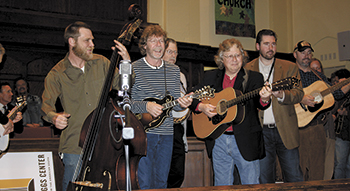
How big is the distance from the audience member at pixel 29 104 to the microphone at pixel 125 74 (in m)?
4.56

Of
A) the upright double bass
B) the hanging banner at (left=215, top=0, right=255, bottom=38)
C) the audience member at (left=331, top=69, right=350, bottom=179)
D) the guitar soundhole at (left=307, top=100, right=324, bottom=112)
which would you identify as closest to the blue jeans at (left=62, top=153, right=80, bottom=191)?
the upright double bass

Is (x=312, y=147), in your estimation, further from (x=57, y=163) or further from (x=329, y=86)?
(x=57, y=163)

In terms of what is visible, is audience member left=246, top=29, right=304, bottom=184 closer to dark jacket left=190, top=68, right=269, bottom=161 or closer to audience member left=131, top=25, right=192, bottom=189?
dark jacket left=190, top=68, right=269, bottom=161

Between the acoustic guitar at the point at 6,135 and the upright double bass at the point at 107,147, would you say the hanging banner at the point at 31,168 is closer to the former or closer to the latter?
the acoustic guitar at the point at 6,135

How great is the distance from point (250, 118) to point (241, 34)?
578cm

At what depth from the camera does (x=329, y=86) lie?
427 cm

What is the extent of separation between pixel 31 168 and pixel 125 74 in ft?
7.91

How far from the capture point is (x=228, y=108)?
3.06 meters

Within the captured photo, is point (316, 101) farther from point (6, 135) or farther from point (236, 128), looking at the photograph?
point (6, 135)

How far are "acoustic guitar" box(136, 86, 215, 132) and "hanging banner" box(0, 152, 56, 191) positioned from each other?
53.8 inches

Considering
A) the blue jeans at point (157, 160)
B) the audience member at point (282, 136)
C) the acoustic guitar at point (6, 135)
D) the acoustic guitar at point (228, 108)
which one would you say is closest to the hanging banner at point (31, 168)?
the acoustic guitar at point (6, 135)

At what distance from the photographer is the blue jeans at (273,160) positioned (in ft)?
10.5

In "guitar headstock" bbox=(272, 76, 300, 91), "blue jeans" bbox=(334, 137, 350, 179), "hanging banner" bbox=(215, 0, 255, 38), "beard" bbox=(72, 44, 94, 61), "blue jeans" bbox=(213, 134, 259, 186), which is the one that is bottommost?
"blue jeans" bbox=(334, 137, 350, 179)

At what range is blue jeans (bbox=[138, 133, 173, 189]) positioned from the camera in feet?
8.98
